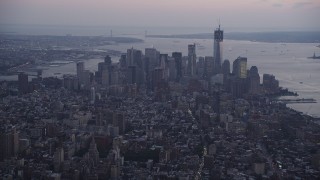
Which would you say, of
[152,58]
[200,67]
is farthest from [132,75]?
[200,67]

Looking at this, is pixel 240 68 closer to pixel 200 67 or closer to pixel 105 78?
pixel 200 67

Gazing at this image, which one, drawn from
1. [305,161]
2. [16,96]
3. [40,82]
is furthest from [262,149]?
[40,82]

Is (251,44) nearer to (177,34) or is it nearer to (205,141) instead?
(177,34)

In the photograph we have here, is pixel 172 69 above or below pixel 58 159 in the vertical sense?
above

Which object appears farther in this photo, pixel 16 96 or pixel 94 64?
pixel 94 64

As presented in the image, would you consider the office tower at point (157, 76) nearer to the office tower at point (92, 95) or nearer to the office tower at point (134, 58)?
the office tower at point (134, 58)

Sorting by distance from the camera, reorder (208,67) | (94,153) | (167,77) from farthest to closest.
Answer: (208,67) < (167,77) < (94,153)
